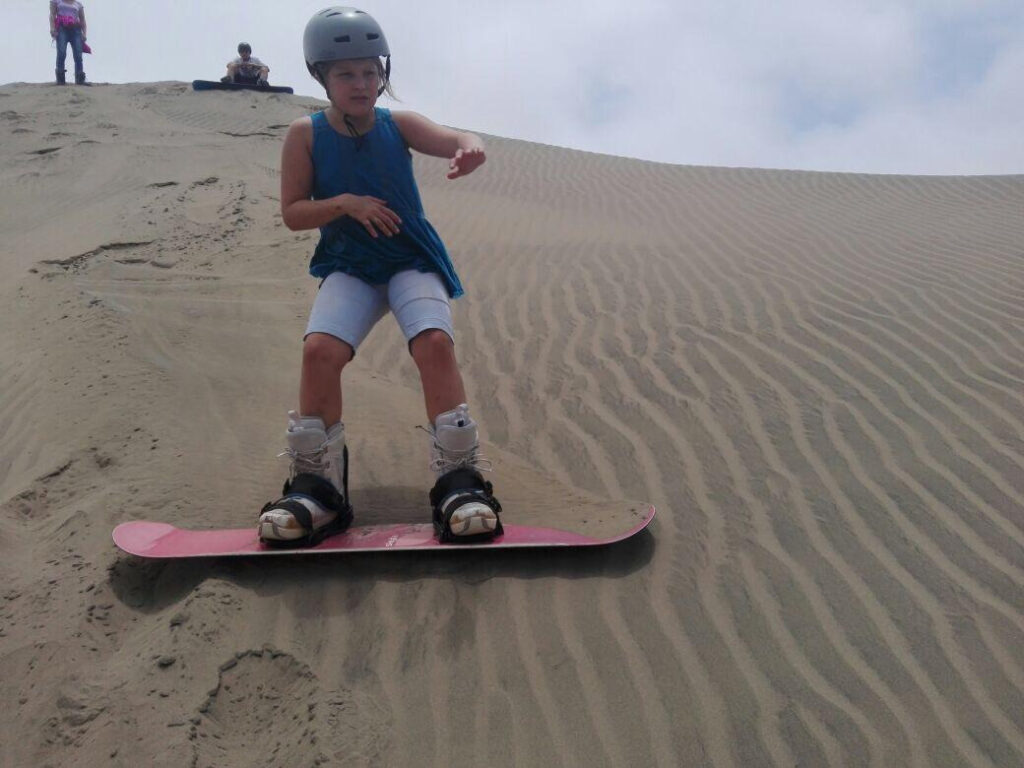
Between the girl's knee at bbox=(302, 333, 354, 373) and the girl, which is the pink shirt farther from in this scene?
the girl's knee at bbox=(302, 333, 354, 373)

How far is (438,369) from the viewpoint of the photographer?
303 centimetres

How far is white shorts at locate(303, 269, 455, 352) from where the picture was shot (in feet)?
10.0

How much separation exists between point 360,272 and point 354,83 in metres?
0.66

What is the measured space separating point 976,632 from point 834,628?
1.38 ft

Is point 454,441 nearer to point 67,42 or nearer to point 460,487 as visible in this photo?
point 460,487

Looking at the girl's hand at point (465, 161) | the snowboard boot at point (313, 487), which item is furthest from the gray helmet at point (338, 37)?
the snowboard boot at point (313, 487)

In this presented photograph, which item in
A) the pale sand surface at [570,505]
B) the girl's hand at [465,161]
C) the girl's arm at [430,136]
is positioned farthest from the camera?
the girl's arm at [430,136]

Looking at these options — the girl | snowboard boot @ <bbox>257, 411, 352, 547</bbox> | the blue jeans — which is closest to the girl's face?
the girl

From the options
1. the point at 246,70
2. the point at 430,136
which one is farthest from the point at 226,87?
the point at 430,136

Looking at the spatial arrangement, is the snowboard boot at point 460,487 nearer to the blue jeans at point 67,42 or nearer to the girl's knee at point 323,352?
the girl's knee at point 323,352

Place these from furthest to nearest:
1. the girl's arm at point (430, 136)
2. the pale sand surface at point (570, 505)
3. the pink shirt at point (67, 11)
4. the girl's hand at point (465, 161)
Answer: the pink shirt at point (67, 11) → the girl's arm at point (430, 136) → the girl's hand at point (465, 161) → the pale sand surface at point (570, 505)

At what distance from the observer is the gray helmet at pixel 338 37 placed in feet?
9.61

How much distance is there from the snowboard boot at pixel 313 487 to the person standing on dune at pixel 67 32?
15399mm

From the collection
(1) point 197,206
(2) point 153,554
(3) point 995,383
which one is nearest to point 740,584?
(2) point 153,554
